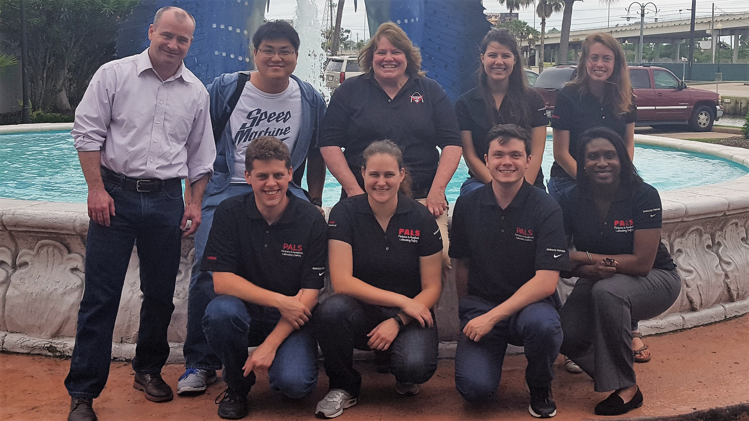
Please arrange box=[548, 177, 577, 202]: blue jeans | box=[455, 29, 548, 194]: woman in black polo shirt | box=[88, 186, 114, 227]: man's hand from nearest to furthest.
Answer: box=[88, 186, 114, 227]: man's hand
box=[455, 29, 548, 194]: woman in black polo shirt
box=[548, 177, 577, 202]: blue jeans

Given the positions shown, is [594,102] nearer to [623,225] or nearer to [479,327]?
[623,225]

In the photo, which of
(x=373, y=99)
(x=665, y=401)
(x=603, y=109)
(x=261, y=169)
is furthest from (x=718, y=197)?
(x=261, y=169)

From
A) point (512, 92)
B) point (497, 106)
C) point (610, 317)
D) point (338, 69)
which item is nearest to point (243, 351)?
point (610, 317)

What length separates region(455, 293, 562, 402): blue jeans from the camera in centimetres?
311

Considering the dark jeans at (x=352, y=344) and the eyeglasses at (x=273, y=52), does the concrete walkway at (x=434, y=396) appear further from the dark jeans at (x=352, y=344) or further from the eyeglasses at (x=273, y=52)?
the eyeglasses at (x=273, y=52)

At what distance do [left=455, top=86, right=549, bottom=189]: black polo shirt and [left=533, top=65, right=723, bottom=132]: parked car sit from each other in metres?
12.3

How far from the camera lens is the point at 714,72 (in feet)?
151

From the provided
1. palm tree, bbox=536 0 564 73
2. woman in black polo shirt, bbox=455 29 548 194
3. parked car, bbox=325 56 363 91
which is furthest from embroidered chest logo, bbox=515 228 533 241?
palm tree, bbox=536 0 564 73

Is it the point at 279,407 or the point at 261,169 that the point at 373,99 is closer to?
the point at 261,169

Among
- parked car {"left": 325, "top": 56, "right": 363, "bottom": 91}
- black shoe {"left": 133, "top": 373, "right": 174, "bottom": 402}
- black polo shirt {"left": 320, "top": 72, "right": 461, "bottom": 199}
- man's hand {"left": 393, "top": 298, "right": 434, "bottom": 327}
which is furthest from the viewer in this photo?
parked car {"left": 325, "top": 56, "right": 363, "bottom": 91}

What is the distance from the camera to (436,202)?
3594 mm

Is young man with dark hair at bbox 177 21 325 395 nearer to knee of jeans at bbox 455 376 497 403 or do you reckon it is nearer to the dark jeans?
the dark jeans

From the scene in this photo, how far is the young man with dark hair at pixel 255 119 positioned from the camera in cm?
349

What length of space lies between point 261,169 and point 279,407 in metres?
1.10
